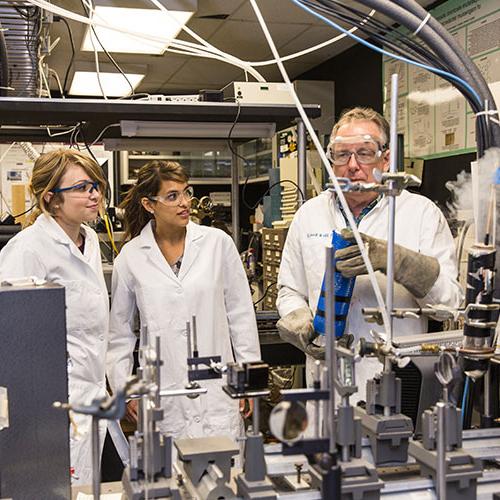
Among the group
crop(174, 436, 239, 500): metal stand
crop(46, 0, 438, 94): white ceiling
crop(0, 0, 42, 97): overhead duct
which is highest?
crop(46, 0, 438, 94): white ceiling

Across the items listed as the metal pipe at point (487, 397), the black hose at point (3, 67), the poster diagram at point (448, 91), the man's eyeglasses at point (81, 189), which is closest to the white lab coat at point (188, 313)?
the man's eyeglasses at point (81, 189)

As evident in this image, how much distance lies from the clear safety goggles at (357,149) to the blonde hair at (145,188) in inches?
32.9

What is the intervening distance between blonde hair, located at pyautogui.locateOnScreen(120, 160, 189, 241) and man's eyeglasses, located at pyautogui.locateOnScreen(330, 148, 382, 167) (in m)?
0.84

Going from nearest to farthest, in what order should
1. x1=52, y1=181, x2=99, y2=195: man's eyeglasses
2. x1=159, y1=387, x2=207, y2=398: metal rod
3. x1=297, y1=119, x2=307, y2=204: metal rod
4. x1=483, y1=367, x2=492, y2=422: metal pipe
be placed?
x1=159, y1=387, x2=207, y2=398: metal rod, x1=483, y1=367, x2=492, y2=422: metal pipe, x1=52, y1=181, x2=99, y2=195: man's eyeglasses, x1=297, y1=119, x2=307, y2=204: metal rod

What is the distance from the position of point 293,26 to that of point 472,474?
409cm

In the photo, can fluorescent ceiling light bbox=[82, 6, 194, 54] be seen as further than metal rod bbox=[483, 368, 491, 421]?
Yes

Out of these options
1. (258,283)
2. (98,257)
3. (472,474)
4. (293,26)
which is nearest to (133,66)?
(293,26)

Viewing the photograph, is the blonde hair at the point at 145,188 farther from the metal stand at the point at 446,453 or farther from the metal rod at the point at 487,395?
the metal stand at the point at 446,453

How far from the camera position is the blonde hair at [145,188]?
240 cm

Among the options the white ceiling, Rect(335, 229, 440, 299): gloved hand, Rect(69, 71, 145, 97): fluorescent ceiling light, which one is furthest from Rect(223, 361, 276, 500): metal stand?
Rect(69, 71, 145, 97): fluorescent ceiling light

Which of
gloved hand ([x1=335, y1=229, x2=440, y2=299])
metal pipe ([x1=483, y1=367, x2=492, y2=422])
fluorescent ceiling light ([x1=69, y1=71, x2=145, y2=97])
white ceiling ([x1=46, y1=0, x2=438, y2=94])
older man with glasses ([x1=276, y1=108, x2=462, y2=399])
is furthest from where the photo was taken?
fluorescent ceiling light ([x1=69, y1=71, x2=145, y2=97])

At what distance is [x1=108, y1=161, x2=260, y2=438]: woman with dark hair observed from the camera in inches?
87.4

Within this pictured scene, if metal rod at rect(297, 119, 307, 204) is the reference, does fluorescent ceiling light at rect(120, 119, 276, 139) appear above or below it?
above

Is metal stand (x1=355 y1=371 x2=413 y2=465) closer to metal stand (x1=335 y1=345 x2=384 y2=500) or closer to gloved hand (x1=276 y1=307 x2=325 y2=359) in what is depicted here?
metal stand (x1=335 y1=345 x2=384 y2=500)
